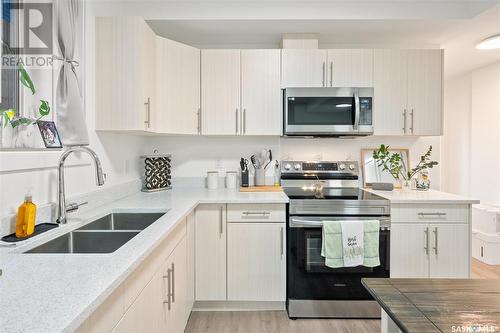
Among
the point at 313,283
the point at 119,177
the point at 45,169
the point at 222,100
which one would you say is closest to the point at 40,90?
the point at 45,169

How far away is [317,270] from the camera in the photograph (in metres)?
2.43

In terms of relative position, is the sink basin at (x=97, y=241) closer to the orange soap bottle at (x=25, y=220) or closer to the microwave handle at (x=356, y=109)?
the orange soap bottle at (x=25, y=220)

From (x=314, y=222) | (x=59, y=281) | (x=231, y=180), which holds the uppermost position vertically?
(x=231, y=180)

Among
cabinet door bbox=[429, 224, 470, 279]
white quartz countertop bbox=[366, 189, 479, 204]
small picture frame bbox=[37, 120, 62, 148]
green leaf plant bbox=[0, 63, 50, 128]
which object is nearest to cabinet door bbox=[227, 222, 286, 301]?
white quartz countertop bbox=[366, 189, 479, 204]

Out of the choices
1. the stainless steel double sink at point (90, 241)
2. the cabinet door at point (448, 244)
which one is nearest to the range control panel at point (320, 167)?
the cabinet door at point (448, 244)

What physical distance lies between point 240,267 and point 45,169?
151cm

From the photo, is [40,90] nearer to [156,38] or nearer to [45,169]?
[45,169]

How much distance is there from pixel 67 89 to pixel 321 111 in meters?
→ 1.89

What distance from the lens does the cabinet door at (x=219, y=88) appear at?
284 centimetres

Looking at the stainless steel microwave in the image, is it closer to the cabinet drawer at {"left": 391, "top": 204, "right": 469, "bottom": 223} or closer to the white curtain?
the cabinet drawer at {"left": 391, "top": 204, "right": 469, "bottom": 223}

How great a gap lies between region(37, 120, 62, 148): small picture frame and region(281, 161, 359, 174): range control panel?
1952 millimetres

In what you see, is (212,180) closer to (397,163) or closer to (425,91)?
(397,163)

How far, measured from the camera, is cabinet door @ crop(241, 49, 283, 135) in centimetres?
284

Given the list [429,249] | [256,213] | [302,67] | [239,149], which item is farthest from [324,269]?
[302,67]
